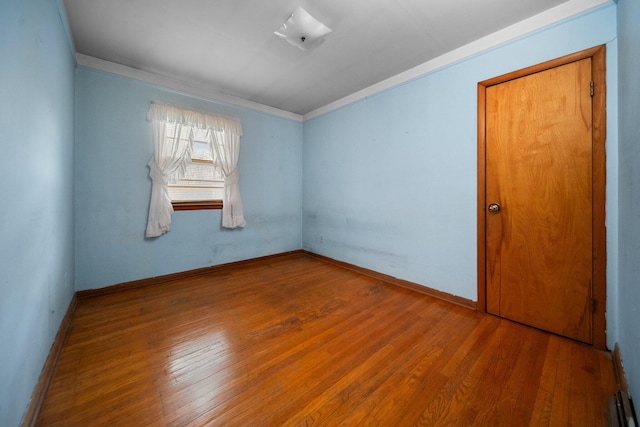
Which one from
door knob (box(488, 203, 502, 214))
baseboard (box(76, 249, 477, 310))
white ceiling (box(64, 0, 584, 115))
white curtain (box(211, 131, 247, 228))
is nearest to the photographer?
white ceiling (box(64, 0, 584, 115))

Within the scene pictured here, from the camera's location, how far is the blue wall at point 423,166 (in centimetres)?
188

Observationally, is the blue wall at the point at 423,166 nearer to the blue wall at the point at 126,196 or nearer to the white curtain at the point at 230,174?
the white curtain at the point at 230,174

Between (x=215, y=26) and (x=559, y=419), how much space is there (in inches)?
136

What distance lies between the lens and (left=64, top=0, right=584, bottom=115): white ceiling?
5.82 ft

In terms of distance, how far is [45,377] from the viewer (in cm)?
130

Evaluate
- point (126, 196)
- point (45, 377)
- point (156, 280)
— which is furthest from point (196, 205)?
point (45, 377)

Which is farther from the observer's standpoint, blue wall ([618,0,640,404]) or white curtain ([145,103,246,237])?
white curtain ([145,103,246,237])

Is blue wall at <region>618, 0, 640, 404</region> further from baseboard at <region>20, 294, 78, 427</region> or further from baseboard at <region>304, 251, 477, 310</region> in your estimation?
baseboard at <region>20, 294, 78, 427</region>

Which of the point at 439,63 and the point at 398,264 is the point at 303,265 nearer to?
the point at 398,264

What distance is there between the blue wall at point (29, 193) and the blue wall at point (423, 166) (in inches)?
115

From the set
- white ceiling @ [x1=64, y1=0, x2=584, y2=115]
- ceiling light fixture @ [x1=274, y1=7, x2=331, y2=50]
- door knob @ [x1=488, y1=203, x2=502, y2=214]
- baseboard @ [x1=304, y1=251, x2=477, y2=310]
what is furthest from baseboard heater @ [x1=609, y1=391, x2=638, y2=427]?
ceiling light fixture @ [x1=274, y1=7, x2=331, y2=50]

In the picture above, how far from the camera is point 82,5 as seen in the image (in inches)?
69.7

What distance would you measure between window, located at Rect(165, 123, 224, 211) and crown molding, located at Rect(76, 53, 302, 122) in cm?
49

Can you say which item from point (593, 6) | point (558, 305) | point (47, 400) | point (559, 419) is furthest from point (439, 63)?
point (47, 400)
